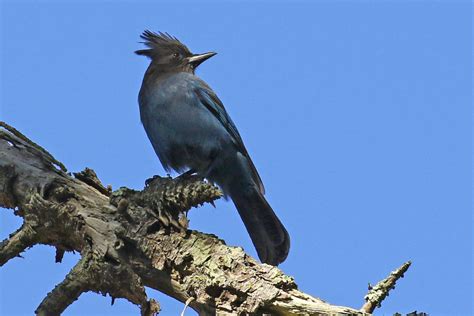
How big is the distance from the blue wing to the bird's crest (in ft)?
2.48

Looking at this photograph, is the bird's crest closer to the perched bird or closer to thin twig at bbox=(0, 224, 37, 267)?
the perched bird

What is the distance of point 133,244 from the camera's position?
3.89m

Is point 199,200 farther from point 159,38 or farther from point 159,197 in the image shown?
point 159,38

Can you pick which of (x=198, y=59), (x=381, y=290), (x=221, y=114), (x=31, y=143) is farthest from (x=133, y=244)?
(x=198, y=59)

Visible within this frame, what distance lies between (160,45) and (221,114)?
1.20 meters

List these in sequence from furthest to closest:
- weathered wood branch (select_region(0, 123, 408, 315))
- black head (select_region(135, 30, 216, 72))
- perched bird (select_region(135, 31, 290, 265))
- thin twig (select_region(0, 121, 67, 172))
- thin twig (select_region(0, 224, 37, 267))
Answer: black head (select_region(135, 30, 216, 72))
perched bird (select_region(135, 31, 290, 265))
thin twig (select_region(0, 121, 67, 172))
thin twig (select_region(0, 224, 37, 267))
weathered wood branch (select_region(0, 123, 408, 315))

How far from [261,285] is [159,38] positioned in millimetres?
4354

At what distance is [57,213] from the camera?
4.03 meters

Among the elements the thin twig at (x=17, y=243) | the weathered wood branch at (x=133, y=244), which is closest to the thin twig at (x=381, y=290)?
the weathered wood branch at (x=133, y=244)

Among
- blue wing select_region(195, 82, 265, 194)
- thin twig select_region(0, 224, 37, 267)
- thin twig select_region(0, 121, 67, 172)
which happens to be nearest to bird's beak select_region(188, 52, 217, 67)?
blue wing select_region(195, 82, 265, 194)

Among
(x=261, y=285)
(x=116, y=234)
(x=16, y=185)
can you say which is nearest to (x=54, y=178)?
(x=16, y=185)

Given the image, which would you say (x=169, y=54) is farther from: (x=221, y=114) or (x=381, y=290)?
(x=381, y=290)

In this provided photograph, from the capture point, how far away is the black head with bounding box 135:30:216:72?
23.4ft

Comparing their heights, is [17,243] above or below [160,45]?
below
